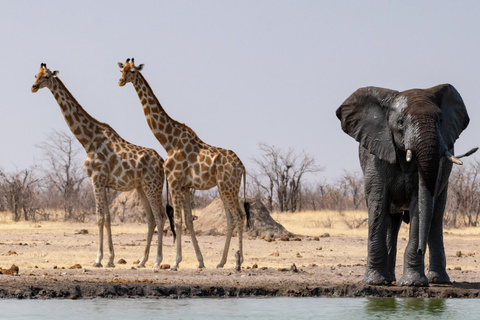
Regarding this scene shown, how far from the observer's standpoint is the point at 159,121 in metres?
15.8

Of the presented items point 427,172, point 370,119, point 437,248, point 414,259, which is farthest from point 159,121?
point 427,172

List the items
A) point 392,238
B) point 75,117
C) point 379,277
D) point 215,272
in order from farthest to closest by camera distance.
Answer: point 75,117
point 215,272
point 392,238
point 379,277

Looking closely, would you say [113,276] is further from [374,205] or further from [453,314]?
[453,314]

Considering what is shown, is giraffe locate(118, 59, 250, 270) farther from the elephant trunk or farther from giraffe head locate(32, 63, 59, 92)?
the elephant trunk

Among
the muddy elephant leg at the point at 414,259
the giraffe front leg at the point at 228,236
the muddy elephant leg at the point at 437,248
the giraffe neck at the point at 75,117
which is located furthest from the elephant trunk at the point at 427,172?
the giraffe neck at the point at 75,117

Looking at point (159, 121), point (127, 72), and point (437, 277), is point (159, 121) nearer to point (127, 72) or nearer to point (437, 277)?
point (127, 72)

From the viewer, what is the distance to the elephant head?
1060 cm

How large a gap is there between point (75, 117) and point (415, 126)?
744 centimetres

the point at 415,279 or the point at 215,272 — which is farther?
the point at 215,272

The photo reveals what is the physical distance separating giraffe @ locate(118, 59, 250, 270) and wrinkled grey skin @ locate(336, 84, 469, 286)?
3.65 metres

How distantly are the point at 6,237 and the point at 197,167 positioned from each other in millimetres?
11284

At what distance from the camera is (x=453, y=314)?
1040cm

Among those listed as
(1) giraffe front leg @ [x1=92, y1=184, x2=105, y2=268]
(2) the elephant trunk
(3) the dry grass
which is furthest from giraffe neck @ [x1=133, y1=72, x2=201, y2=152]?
(3) the dry grass

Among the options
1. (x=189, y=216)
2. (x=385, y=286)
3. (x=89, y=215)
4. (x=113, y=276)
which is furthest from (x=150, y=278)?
(x=89, y=215)
